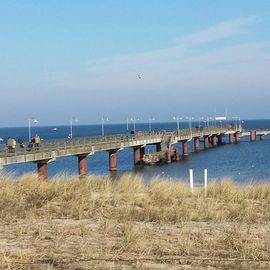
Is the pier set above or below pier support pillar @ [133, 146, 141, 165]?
above

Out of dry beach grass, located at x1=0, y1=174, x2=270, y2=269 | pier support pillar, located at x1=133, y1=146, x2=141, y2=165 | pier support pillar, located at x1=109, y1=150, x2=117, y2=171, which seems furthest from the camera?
pier support pillar, located at x1=133, y1=146, x2=141, y2=165

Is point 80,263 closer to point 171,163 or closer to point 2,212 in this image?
point 2,212

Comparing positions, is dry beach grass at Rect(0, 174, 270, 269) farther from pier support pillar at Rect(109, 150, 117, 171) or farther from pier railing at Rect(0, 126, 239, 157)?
pier support pillar at Rect(109, 150, 117, 171)

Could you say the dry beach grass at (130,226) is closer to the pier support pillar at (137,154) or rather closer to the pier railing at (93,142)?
the pier railing at (93,142)

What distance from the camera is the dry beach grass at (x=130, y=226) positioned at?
7.64 m

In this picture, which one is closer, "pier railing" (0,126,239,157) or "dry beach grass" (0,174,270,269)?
"dry beach grass" (0,174,270,269)

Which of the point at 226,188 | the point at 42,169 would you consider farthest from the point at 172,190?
the point at 42,169

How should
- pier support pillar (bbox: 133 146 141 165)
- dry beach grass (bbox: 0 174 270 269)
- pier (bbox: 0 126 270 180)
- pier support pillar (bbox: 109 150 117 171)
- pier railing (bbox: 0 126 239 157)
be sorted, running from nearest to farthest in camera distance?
dry beach grass (bbox: 0 174 270 269) → pier (bbox: 0 126 270 180) → pier railing (bbox: 0 126 239 157) → pier support pillar (bbox: 109 150 117 171) → pier support pillar (bbox: 133 146 141 165)

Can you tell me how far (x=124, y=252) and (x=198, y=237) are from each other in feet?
5.03

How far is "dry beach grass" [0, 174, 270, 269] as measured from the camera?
7.64 metres

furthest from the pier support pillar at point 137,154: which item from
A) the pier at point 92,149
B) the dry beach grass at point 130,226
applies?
the dry beach grass at point 130,226

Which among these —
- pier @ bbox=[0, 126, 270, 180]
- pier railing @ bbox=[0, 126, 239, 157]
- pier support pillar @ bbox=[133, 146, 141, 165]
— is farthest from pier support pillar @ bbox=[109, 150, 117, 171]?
pier support pillar @ bbox=[133, 146, 141, 165]

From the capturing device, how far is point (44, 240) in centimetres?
916

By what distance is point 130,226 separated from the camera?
999 cm
